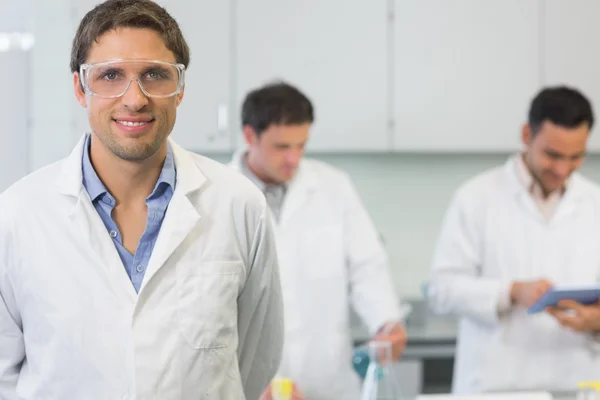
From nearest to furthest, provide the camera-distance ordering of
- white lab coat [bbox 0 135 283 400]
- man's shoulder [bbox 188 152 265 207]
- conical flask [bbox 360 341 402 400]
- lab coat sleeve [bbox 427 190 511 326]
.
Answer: white lab coat [bbox 0 135 283 400] < man's shoulder [bbox 188 152 265 207] < conical flask [bbox 360 341 402 400] < lab coat sleeve [bbox 427 190 511 326]

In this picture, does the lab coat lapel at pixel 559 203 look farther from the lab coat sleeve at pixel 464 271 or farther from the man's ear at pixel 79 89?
the man's ear at pixel 79 89

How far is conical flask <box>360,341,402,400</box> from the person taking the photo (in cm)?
207

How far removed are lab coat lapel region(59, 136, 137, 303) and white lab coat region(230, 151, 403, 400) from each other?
41.9 inches

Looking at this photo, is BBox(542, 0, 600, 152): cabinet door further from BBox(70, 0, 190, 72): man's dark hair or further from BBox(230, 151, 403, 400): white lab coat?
BBox(70, 0, 190, 72): man's dark hair

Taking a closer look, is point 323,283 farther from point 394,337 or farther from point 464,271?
point 464,271

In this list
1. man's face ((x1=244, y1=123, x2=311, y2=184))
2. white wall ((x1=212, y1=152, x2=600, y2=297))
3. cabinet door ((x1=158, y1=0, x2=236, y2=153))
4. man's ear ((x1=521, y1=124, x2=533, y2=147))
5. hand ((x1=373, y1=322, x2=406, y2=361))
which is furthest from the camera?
white wall ((x1=212, y1=152, x2=600, y2=297))

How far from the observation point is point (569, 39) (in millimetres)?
3789

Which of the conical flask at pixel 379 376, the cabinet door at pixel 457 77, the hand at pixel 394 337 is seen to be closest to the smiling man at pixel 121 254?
the conical flask at pixel 379 376

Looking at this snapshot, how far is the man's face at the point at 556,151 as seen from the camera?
2486 mm

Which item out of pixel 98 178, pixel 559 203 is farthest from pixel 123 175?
pixel 559 203

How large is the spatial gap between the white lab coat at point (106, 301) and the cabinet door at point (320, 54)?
2.30 m

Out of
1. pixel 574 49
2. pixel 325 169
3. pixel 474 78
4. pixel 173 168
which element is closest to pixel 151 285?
pixel 173 168

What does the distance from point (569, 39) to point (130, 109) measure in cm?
293

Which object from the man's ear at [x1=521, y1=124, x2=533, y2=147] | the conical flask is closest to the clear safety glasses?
the conical flask
